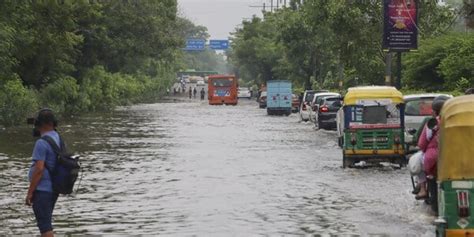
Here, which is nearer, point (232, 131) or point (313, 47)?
point (232, 131)

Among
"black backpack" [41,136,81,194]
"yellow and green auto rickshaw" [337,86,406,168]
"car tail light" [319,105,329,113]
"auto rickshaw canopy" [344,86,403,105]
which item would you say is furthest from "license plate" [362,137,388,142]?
"car tail light" [319,105,329,113]

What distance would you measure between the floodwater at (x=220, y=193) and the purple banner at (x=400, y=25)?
5.36 metres

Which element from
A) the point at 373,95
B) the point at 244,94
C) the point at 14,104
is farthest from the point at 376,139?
the point at 244,94

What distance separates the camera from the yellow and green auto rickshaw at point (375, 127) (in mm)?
20953

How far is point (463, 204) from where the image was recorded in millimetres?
9578

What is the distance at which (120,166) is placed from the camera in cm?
2295

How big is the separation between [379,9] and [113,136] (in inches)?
597

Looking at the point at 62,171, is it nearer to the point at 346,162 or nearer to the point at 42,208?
Result: the point at 42,208

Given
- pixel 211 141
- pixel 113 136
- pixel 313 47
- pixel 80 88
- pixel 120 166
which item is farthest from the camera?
pixel 313 47

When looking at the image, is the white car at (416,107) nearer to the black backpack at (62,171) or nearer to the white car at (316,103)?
the black backpack at (62,171)

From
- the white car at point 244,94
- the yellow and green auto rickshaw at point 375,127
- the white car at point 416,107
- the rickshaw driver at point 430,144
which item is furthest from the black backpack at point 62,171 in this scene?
the white car at point 244,94

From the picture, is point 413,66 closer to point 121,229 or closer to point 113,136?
point 113,136

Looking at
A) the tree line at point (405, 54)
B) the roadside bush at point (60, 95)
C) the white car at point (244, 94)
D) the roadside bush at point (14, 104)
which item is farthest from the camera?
the white car at point (244, 94)

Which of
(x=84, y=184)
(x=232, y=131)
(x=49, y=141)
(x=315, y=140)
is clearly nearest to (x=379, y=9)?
(x=232, y=131)
